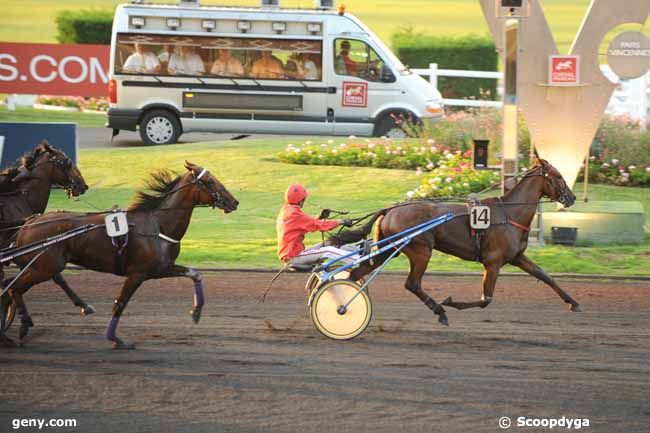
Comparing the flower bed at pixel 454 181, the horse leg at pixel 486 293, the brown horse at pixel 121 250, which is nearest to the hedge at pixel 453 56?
the flower bed at pixel 454 181

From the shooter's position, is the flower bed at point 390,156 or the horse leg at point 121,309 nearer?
the horse leg at point 121,309

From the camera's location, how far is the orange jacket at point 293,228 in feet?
29.6

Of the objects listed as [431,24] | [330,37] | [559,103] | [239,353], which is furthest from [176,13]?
[239,353]

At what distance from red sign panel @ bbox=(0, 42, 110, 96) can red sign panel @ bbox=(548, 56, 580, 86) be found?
34.2ft

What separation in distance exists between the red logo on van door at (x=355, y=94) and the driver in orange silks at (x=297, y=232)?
10.9m

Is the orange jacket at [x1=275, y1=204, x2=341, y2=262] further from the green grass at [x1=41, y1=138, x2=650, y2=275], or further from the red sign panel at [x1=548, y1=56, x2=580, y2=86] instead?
the red sign panel at [x1=548, y1=56, x2=580, y2=86]

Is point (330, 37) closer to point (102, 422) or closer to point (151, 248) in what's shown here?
point (151, 248)

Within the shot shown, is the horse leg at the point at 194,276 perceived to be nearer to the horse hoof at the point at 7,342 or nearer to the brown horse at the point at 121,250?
the brown horse at the point at 121,250

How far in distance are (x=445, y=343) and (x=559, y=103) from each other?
18.8 ft

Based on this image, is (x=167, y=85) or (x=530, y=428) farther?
(x=167, y=85)

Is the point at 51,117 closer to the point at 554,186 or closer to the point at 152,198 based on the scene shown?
the point at 152,198

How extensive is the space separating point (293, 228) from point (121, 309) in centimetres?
154

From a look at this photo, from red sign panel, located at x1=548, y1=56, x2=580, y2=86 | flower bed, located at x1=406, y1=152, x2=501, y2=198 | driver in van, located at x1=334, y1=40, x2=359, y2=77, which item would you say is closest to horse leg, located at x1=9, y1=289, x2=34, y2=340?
flower bed, located at x1=406, y1=152, x2=501, y2=198

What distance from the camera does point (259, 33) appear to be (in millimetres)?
19859
